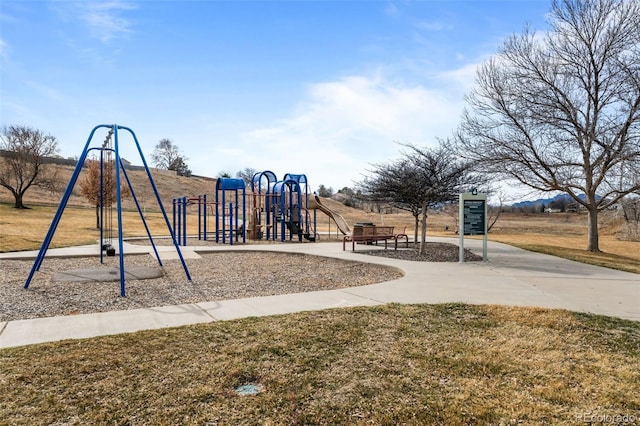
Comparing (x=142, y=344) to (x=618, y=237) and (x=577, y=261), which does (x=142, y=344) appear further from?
(x=618, y=237)

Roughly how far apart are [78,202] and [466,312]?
184ft

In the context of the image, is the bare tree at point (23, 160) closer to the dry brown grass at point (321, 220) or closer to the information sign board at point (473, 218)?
the dry brown grass at point (321, 220)

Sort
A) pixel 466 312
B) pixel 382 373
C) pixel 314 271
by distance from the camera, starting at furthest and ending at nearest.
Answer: pixel 314 271, pixel 466 312, pixel 382 373

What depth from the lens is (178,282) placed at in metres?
8.20

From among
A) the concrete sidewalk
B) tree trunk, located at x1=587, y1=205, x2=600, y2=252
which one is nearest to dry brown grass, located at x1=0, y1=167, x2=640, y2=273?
tree trunk, located at x1=587, y1=205, x2=600, y2=252

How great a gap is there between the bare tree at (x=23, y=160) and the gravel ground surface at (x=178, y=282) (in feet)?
122

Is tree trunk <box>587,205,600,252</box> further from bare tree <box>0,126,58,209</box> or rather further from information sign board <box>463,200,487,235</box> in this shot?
bare tree <box>0,126,58,209</box>

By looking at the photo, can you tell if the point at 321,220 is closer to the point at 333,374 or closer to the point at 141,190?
the point at 141,190

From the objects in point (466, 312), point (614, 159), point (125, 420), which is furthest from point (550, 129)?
point (125, 420)

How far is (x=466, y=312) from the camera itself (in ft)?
18.9

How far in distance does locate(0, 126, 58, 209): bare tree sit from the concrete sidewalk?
4354 centimetres

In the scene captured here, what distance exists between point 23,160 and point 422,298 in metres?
46.9

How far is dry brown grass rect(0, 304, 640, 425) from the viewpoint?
9.76 ft

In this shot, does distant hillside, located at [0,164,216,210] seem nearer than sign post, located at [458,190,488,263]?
No
